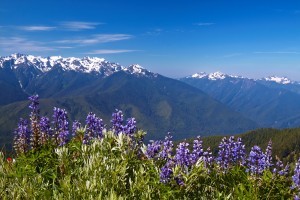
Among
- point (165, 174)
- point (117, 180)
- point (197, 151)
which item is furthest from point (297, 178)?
point (117, 180)

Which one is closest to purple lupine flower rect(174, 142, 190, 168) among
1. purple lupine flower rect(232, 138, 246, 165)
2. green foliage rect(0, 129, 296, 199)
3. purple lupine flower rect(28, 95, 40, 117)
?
green foliage rect(0, 129, 296, 199)

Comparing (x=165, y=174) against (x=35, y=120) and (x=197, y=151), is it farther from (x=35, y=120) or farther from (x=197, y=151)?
(x=35, y=120)

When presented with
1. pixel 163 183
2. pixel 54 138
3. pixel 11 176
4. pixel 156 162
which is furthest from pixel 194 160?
pixel 54 138

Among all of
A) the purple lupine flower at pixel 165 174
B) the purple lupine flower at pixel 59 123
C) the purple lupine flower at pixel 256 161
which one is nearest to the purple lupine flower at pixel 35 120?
the purple lupine flower at pixel 59 123

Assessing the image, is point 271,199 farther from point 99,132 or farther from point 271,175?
point 99,132

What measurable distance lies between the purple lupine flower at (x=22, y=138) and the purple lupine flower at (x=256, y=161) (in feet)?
16.7

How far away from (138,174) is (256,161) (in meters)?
2.36

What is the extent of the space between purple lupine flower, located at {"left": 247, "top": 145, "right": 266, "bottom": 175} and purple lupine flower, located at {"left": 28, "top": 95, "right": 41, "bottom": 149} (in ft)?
15.6

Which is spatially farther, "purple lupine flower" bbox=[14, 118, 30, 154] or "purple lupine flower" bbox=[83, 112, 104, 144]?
"purple lupine flower" bbox=[14, 118, 30, 154]

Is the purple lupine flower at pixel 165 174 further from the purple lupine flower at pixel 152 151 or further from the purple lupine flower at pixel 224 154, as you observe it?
the purple lupine flower at pixel 224 154

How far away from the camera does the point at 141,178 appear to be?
15.2 feet

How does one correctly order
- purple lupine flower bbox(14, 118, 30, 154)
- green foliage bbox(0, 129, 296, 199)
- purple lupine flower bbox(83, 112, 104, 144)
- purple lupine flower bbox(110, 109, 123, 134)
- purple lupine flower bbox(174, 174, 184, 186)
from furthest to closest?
purple lupine flower bbox(14, 118, 30, 154) → purple lupine flower bbox(83, 112, 104, 144) → purple lupine flower bbox(110, 109, 123, 134) → purple lupine flower bbox(174, 174, 184, 186) → green foliage bbox(0, 129, 296, 199)

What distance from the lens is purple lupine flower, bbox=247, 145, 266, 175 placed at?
5.53 m

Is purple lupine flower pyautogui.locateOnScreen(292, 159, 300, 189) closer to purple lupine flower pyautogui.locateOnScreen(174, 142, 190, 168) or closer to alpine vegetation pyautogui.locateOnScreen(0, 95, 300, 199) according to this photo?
alpine vegetation pyautogui.locateOnScreen(0, 95, 300, 199)
